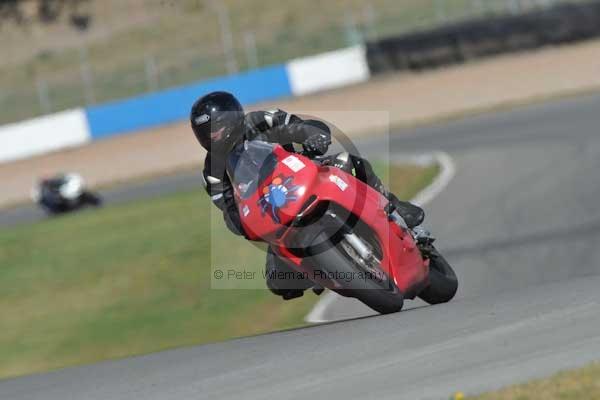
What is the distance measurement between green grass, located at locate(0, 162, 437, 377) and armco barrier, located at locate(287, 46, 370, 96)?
12.1 meters

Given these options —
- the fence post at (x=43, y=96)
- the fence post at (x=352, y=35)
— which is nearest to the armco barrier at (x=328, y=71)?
the fence post at (x=352, y=35)

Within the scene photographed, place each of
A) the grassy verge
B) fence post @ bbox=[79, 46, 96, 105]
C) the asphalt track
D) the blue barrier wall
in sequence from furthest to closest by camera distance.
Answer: fence post @ bbox=[79, 46, 96, 105] → the blue barrier wall → the asphalt track → the grassy verge

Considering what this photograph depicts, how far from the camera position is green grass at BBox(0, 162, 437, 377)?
11312 millimetres

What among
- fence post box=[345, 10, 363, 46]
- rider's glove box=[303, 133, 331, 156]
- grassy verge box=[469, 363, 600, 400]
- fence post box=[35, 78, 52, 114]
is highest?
rider's glove box=[303, 133, 331, 156]

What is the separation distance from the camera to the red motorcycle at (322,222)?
6.31 metres

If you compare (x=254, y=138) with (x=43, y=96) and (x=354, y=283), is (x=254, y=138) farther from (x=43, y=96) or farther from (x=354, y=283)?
(x=43, y=96)

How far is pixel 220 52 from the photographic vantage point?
1171 inches

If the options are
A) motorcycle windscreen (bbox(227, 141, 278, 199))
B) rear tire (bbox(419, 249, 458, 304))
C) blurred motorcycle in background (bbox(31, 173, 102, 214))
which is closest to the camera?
motorcycle windscreen (bbox(227, 141, 278, 199))

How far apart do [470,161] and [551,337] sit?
11123 millimetres

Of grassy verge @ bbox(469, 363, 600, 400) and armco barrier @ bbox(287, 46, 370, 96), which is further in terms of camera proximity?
armco barrier @ bbox(287, 46, 370, 96)

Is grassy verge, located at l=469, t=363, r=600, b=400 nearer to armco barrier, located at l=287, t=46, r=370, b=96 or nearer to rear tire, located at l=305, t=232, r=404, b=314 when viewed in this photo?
rear tire, located at l=305, t=232, r=404, b=314

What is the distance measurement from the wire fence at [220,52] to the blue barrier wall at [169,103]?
1115mm

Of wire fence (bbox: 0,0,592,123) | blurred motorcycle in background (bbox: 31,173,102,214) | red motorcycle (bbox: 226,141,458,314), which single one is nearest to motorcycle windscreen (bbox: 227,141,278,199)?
red motorcycle (bbox: 226,141,458,314)

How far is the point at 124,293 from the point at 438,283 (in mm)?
6364
